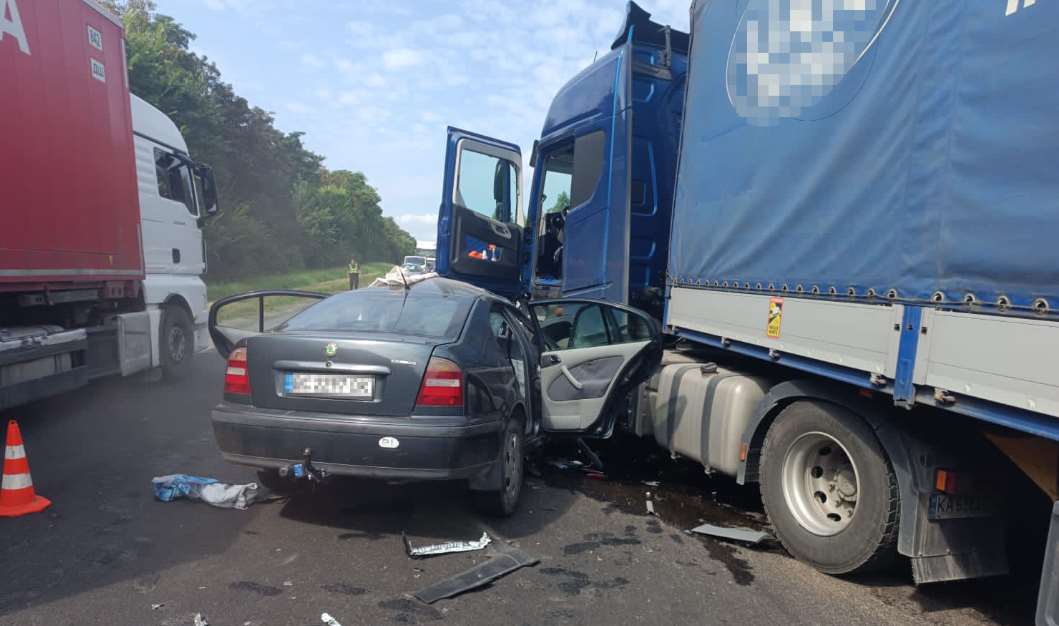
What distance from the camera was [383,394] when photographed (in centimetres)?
374

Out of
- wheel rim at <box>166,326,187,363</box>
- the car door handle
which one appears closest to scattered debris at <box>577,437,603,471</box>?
the car door handle

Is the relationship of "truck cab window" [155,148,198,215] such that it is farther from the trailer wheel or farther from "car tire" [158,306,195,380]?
the trailer wheel

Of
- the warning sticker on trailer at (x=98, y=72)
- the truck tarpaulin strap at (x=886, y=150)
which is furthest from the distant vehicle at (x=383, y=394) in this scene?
the warning sticker on trailer at (x=98, y=72)

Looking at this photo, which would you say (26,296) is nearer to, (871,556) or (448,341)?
(448,341)

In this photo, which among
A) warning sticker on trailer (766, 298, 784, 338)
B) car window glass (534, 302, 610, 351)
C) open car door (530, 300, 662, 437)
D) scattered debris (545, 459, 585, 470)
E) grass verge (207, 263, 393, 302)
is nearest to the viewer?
warning sticker on trailer (766, 298, 784, 338)

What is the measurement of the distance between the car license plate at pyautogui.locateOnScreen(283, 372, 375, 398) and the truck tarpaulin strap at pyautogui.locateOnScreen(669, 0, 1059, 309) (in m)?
2.41

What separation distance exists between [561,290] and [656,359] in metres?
2.31

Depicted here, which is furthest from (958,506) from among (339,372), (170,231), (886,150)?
(170,231)

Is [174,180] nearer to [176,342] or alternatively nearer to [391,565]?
[176,342]

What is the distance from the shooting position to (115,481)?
464 cm

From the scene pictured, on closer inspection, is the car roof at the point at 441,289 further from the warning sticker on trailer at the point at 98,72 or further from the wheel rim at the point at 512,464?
the warning sticker on trailer at the point at 98,72

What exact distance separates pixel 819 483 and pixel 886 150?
1870 mm

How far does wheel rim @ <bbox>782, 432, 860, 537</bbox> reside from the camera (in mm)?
3707

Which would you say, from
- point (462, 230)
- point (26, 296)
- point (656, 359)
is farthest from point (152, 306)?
point (656, 359)
